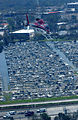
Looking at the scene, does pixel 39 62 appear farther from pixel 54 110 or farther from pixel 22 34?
pixel 54 110

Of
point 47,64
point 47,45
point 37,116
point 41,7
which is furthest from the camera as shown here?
point 41,7

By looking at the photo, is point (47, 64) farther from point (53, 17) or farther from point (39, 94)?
point (53, 17)

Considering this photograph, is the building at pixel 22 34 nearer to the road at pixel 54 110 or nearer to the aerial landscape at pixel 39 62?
the aerial landscape at pixel 39 62

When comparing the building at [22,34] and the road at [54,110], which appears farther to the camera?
the building at [22,34]

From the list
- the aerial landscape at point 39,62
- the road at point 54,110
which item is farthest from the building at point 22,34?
the road at point 54,110

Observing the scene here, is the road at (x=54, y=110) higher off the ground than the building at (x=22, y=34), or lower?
lower

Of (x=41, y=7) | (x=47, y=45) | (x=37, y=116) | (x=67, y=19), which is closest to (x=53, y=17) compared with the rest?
(x=67, y=19)

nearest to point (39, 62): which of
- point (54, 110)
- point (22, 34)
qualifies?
point (22, 34)

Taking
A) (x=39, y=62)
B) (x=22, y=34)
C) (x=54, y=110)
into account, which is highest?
(x=22, y=34)

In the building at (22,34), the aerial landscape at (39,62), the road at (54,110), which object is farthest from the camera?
the building at (22,34)
